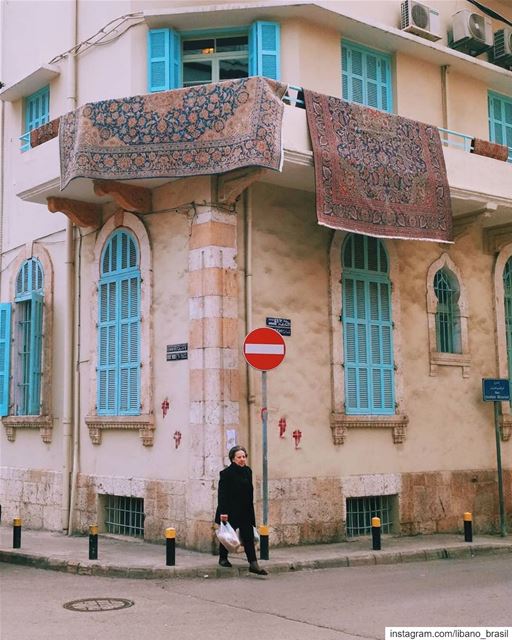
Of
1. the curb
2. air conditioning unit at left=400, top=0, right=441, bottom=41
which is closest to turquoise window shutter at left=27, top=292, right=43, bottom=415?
the curb

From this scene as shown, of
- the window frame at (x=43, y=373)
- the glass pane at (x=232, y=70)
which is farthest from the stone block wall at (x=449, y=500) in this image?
the glass pane at (x=232, y=70)

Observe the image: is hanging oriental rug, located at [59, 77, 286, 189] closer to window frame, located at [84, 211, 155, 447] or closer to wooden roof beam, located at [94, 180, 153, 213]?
wooden roof beam, located at [94, 180, 153, 213]

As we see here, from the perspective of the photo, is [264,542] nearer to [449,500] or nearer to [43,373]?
[449,500]

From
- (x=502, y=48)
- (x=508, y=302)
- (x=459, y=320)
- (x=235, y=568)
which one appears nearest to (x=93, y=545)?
(x=235, y=568)

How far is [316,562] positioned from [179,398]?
312 cm

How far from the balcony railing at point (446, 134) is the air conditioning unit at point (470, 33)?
1.74 metres

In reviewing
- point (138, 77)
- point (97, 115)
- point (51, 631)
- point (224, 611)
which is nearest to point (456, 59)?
point (138, 77)

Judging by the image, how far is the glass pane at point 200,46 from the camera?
47.0 ft

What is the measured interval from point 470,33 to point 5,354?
10346 millimetres

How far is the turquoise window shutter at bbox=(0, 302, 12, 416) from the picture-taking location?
16.5 metres

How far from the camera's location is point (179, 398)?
12.9 metres

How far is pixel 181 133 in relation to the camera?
1234 cm

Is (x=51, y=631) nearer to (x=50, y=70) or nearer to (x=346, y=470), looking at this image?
(x=346, y=470)

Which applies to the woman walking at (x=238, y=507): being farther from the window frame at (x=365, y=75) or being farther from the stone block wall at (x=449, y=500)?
the window frame at (x=365, y=75)
